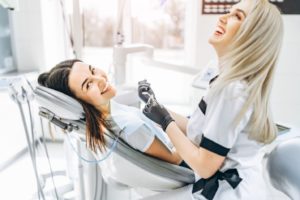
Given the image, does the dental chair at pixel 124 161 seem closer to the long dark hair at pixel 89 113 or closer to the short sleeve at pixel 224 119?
the long dark hair at pixel 89 113

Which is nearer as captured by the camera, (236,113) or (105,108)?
(236,113)

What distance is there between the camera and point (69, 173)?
6.86 ft

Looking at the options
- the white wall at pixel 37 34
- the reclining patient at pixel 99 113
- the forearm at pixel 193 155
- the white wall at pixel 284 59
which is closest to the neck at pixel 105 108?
the reclining patient at pixel 99 113

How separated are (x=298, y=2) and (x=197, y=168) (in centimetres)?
183

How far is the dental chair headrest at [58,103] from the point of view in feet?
3.47

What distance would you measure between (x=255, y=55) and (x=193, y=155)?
0.38 metres

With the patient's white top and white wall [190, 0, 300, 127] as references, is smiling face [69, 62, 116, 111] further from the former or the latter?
white wall [190, 0, 300, 127]

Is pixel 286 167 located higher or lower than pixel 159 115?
lower

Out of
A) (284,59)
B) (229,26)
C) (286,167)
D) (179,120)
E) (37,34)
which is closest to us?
(229,26)

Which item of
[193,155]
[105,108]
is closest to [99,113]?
[105,108]

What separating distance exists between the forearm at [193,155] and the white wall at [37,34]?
1.90 m

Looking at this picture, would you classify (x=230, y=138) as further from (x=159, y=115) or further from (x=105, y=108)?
(x=105, y=108)

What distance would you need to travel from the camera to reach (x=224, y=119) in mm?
987

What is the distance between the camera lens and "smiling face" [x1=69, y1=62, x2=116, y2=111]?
112 centimetres
